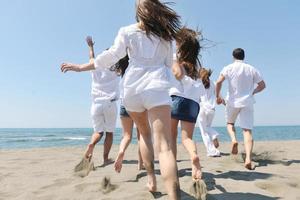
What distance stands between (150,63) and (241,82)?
358 centimetres

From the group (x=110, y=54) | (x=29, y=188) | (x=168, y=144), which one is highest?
(x=110, y=54)

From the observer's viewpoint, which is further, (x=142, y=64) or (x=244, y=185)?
(x=244, y=185)

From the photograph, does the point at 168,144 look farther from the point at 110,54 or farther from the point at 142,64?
the point at 110,54

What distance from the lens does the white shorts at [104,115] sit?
21.2 ft

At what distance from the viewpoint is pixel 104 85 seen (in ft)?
21.0

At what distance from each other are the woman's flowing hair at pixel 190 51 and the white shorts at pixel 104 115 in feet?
7.33

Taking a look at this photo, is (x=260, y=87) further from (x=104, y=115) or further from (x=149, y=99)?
(x=149, y=99)

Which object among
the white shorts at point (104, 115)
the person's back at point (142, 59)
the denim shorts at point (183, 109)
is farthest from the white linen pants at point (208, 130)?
the person's back at point (142, 59)

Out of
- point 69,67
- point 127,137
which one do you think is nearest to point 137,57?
point 69,67

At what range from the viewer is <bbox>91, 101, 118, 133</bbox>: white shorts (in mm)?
6449

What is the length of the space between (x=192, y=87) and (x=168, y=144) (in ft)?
5.01

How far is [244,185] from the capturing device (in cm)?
408

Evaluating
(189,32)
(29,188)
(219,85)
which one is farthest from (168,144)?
(219,85)

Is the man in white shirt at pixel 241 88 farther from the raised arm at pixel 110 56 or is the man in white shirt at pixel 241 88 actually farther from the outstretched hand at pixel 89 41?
the raised arm at pixel 110 56
